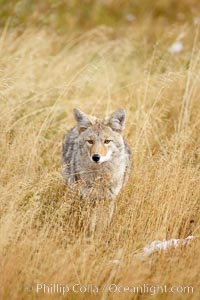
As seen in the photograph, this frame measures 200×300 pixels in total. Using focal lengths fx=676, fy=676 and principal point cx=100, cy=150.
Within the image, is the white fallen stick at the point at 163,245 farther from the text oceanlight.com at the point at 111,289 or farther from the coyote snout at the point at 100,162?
the coyote snout at the point at 100,162

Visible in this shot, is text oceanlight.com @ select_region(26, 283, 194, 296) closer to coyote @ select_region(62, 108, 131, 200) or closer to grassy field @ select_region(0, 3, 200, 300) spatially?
grassy field @ select_region(0, 3, 200, 300)

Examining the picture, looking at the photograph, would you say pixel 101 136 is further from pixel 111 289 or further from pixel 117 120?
pixel 111 289

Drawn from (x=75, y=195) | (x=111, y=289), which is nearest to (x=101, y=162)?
(x=75, y=195)

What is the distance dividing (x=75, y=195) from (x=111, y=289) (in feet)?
4.96

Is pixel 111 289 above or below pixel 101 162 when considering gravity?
below

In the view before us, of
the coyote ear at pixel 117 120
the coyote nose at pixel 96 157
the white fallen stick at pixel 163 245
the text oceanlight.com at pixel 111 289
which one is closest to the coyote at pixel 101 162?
the coyote ear at pixel 117 120

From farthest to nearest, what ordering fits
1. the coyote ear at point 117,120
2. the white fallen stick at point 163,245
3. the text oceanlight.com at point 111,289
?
the coyote ear at point 117,120 → the white fallen stick at point 163,245 → the text oceanlight.com at point 111,289

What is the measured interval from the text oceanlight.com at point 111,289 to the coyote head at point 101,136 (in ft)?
4.90

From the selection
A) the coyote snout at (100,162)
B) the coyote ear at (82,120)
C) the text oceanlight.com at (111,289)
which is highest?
the coyote ear at (82,120)

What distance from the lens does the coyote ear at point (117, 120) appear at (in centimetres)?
629

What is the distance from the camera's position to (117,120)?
6.32 metres

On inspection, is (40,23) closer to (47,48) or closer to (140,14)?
(47,48)

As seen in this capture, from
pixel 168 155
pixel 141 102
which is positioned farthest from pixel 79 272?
pixel 141 102

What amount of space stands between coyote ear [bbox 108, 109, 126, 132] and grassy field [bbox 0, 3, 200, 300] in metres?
0.52
